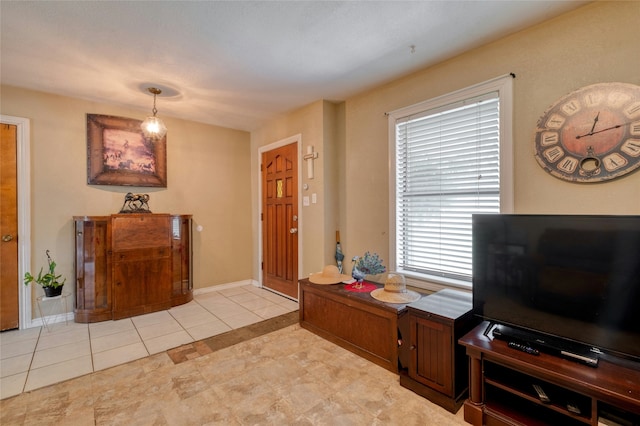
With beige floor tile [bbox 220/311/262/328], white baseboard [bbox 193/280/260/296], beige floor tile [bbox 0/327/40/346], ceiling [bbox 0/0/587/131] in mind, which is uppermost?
ceiling [bbox 0/0/587/131]

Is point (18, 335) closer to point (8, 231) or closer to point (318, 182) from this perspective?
point (8, 231)

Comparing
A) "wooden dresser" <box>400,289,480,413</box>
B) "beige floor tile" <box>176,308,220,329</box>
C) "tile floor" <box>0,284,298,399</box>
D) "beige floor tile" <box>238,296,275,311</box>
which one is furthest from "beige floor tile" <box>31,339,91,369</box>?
"wooden dresser" <box>400,289,480,413</box>

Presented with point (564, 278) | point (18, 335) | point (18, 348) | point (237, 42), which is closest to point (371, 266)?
point (564, 278)

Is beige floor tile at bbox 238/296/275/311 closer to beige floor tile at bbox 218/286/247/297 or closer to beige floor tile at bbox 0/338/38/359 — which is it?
beige floor tile at bbox 218/286/247/297

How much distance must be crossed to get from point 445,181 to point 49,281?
4.15 m

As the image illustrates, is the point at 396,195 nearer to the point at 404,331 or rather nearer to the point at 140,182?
the point at 404,331

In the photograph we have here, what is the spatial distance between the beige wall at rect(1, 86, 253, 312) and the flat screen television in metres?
3.63

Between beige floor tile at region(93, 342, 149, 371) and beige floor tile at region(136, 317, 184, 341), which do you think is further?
beige floor tile at region(136, 317, 184, 341)

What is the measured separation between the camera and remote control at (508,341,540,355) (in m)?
1.51

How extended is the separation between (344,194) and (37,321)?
3.65 metres

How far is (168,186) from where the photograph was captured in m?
3.93

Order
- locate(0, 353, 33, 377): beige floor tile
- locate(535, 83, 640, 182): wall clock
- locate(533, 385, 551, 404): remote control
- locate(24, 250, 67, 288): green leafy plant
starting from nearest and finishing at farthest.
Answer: locate(533, 385, 551, 404): remote control < locate(535, 83, 640, 182): wall clock < locate(0, 353, 33, 377): beige floor tile < locate(24, 250, 67, 288): green leafy plant

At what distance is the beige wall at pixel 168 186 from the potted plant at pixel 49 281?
0.40ft

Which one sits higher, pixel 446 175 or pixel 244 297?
pixel 446 175
